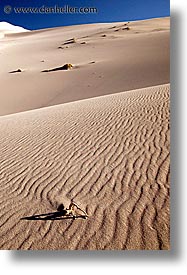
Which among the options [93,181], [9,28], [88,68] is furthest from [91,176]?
[9,28]

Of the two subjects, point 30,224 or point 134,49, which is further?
point 134,49

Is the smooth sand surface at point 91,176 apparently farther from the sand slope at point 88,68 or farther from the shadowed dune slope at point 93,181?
the sand slope at point 88,68

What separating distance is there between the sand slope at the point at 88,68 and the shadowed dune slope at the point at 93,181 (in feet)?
12.4

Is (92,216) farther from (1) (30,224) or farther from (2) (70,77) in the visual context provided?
(2) (70,77)

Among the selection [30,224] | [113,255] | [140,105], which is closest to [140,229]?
[113,255]

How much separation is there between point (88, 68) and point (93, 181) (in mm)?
11166

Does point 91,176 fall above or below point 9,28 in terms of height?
below

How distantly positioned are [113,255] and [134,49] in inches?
548

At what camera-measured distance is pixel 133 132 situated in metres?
5.15

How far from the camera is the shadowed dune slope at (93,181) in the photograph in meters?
3.33

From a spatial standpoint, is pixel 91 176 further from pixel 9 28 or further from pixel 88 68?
pixel 9 28

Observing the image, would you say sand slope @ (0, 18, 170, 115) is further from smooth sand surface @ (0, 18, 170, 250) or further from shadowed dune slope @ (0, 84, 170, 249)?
shadowed dune slope @ (0, 84, 170, 249)

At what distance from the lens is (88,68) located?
576 inches

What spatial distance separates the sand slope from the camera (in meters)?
11.7
